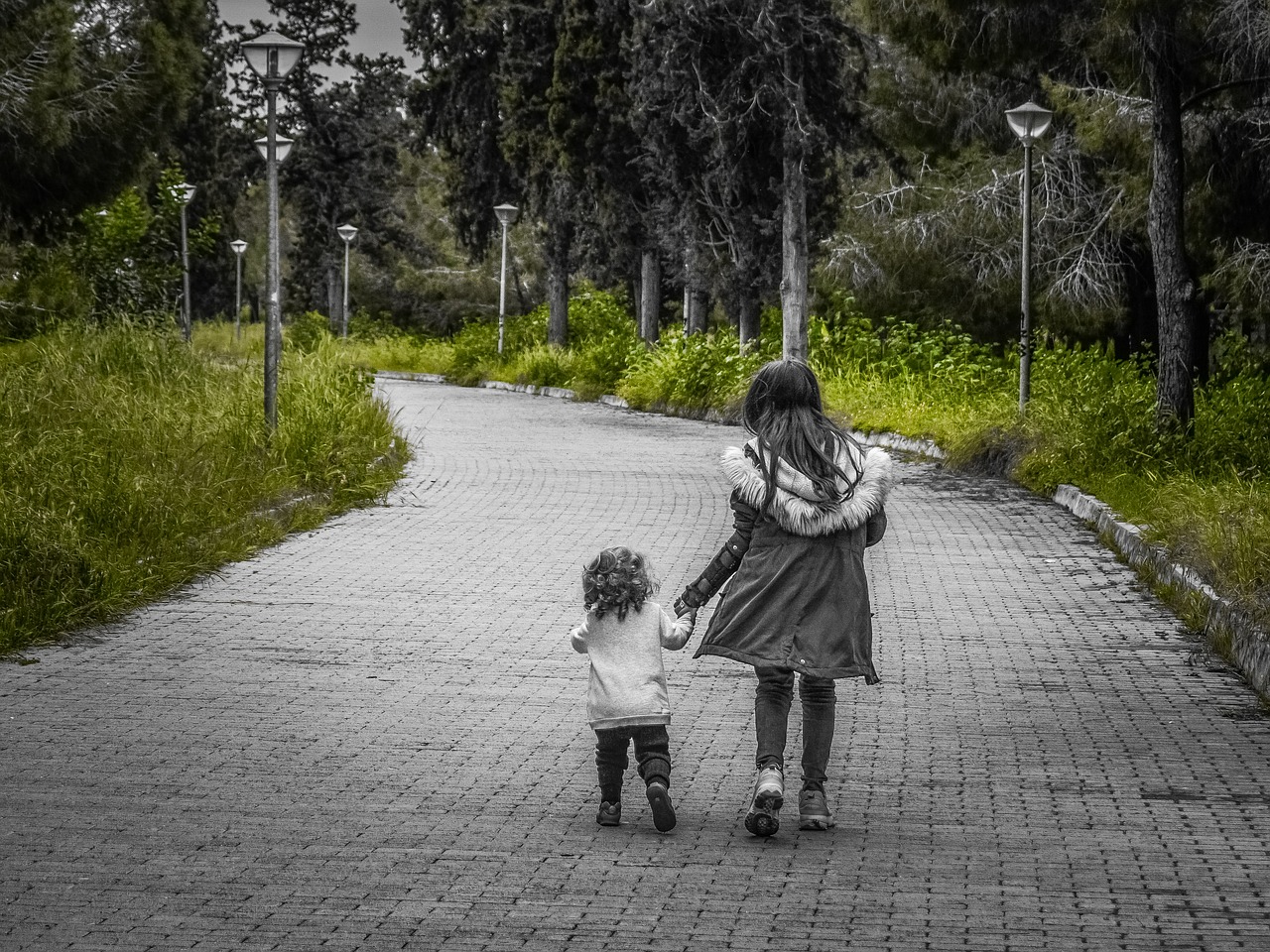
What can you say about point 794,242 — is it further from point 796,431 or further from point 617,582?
point 617,582

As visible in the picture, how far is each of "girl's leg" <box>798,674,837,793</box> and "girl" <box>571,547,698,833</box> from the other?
47cm

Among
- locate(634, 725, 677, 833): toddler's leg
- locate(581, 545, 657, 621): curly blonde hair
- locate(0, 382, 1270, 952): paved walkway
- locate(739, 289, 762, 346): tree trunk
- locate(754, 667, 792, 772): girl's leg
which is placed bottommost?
locate(0, 382, 1270, 952): paved walkway

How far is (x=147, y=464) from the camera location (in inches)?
489

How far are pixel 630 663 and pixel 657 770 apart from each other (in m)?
0.35

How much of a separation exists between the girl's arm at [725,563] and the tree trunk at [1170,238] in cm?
1124

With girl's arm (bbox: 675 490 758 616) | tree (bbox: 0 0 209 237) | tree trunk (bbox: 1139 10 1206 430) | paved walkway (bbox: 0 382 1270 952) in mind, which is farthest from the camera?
tree (bbox: 0 0 209 237)

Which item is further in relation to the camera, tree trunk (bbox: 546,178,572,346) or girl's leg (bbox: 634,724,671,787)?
tree trunk (bbox: 546,178,572,346)

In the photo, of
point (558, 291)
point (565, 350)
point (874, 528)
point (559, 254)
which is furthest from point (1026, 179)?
point (558, 291)

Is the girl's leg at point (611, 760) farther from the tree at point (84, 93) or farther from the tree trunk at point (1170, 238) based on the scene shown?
the tree at point (84, 93)

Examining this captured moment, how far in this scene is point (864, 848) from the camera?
5180mm

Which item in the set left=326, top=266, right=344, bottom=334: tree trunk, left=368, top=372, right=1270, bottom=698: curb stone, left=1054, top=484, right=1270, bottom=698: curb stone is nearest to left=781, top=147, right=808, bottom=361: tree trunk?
left=368, top=372, right=1270, bottom=698: curb stone

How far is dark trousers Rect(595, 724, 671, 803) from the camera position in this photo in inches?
211

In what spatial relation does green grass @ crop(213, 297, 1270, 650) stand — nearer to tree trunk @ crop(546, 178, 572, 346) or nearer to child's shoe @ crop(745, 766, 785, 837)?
tree trunk @ crop(546, 178, 572, 346)

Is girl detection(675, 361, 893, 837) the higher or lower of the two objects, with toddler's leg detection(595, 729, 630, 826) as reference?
higher
